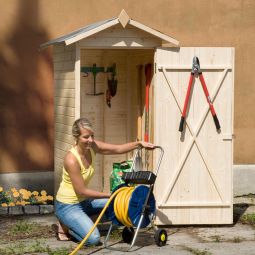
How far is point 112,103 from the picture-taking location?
12.1m

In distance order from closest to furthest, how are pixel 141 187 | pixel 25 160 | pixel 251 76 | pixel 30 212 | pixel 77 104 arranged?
pixel 141 187, pixel 77 104, pixel 30 212, pixel 25 160, pixel 251 76

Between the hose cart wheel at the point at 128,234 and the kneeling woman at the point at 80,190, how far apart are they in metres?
0.34

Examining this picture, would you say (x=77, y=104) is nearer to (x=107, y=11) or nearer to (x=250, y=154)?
(x=107, y=11)

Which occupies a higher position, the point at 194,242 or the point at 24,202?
the point at 24,202

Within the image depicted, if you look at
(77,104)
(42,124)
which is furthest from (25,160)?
(77,104)

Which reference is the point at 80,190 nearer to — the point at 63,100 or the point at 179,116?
the point at 179,116

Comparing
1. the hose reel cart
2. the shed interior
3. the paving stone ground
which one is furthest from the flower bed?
the hose reel cart

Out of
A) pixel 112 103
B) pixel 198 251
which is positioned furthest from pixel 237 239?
pixel 112 103

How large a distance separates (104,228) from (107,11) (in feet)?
12.0

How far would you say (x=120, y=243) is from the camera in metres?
9.24

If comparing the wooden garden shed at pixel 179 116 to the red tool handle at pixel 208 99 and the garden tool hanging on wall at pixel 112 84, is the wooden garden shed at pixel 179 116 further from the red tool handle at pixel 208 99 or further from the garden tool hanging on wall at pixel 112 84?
the garden tool hanging on wall at pixel 112 84

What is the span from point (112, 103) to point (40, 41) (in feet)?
4.58

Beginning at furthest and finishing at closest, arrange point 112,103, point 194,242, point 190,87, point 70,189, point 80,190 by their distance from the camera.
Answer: point 112,103, point 190,87, point 194,242, point 70,189, point 80,190

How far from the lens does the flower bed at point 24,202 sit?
11.2 meters
